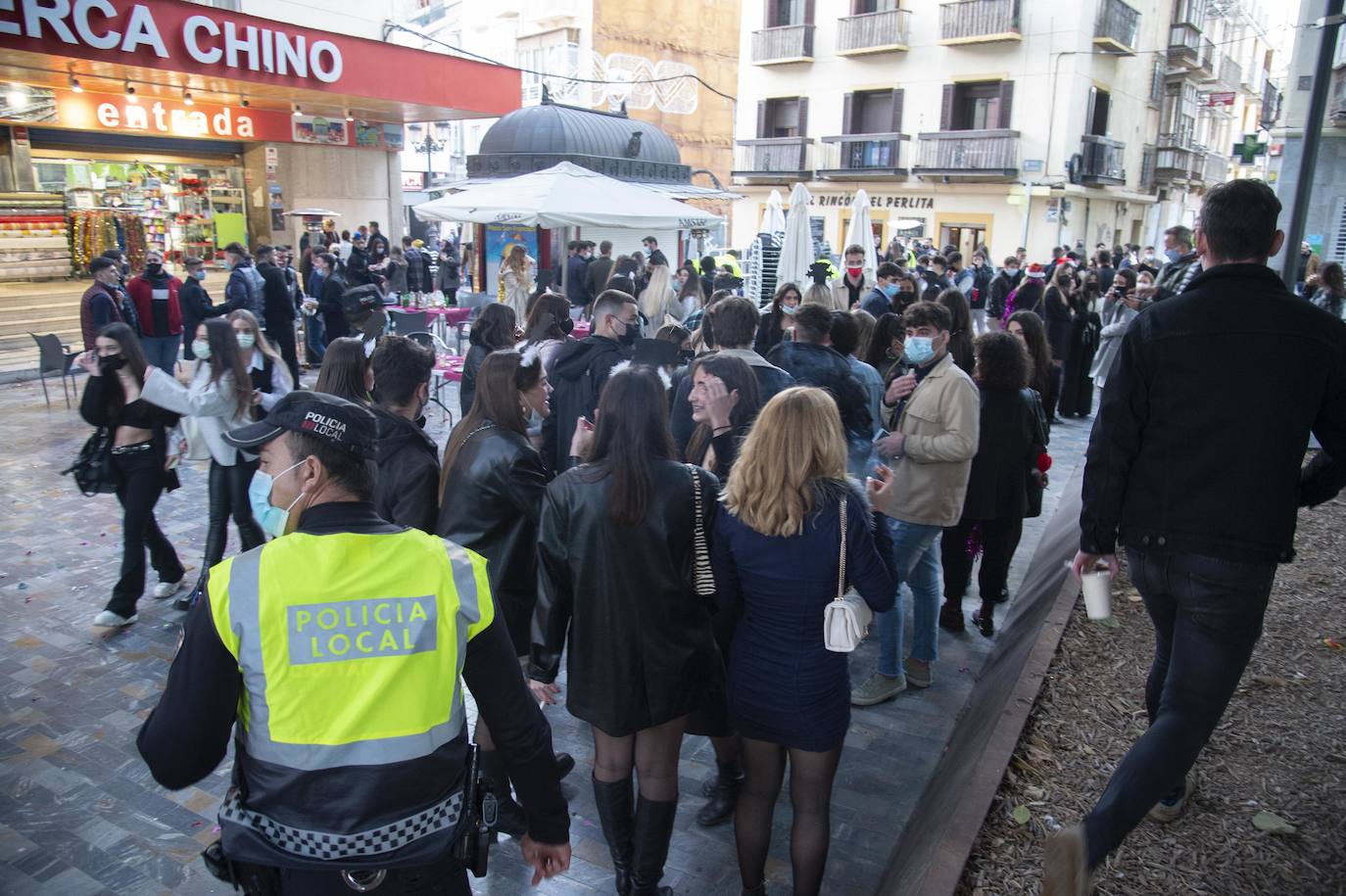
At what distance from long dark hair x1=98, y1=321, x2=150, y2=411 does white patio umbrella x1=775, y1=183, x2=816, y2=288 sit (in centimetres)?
834

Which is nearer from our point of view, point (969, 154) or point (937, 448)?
point (937, 448)

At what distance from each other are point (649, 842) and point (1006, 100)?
2892 cm

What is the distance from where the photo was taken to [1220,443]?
2.71 metres

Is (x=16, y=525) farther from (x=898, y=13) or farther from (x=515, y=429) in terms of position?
(x=898, y=13)

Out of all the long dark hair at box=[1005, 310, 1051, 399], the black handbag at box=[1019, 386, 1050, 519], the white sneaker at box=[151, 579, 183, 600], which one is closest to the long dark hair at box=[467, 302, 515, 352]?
the white sneaker at box=[151, 579, 183, 600]

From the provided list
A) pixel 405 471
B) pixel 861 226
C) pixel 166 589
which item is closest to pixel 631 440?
pixel 405 471

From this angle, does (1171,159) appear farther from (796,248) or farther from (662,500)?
(662,500)

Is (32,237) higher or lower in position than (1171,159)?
lower

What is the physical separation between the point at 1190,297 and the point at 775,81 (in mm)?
32708

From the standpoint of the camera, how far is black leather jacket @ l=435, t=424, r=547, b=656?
11.5ft

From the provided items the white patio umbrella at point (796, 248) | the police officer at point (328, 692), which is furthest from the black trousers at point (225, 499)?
the white patio umbrella at point (796, 248)

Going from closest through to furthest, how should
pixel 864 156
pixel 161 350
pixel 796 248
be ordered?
pixel 161 350 < pixel 796 248 < pixel 864 156

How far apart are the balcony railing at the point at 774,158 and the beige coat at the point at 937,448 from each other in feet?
94.7

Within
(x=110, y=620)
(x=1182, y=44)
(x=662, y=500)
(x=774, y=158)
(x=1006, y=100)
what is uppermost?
(x=1182, y=44)
